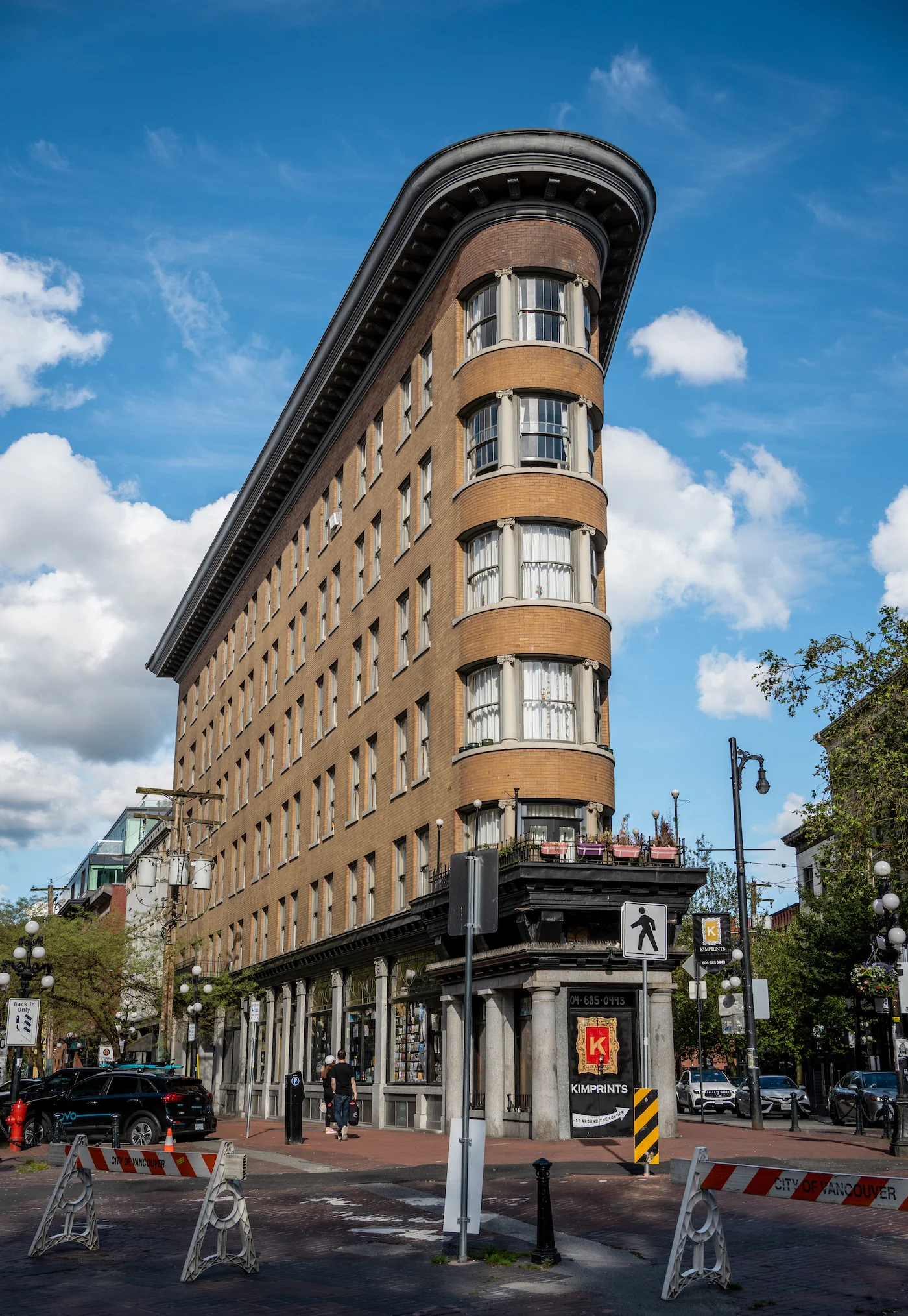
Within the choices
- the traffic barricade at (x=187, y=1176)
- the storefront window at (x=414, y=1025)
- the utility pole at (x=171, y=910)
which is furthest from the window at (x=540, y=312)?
the utility pole at (x=171, y=910)

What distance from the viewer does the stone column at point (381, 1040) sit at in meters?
37.5

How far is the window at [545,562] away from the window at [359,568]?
11.9 m

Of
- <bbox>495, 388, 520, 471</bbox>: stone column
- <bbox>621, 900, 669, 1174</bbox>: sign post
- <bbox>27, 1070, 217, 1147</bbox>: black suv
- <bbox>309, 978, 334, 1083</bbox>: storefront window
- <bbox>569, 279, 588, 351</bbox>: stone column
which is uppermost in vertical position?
<bbox>569, 279, 588, 351</bbox>: stone column

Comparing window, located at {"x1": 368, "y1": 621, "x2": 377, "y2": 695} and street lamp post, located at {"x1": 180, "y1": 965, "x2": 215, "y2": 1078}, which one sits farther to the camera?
street lamp post, located at {"x1": 180, "y1": 965, "x2": 215, "y2": 1078}

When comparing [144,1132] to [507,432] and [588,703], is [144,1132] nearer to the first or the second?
[588,703]

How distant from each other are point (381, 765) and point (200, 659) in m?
36.0

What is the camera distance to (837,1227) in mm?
14164

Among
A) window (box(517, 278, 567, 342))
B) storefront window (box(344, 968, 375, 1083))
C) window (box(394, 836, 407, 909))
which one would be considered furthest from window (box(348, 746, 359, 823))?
window (box(517, 278, 567, 342))

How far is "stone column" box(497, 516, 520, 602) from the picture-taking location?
3325 cm

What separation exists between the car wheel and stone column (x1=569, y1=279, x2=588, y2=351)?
2153 centimetres

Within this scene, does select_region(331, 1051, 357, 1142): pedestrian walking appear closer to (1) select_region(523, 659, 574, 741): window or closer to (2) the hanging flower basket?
(1) select_region(523, 659, 574, 741): window

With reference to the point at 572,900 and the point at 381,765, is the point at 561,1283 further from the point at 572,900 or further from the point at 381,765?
the point at 381,765

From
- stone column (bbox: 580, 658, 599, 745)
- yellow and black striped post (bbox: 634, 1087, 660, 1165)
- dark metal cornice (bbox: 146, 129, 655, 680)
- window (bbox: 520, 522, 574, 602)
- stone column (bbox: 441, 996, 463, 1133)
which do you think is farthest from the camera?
dark metal cornice (bbox: 146, 129, 655, 680)

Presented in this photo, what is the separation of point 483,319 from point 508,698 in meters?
10.8
